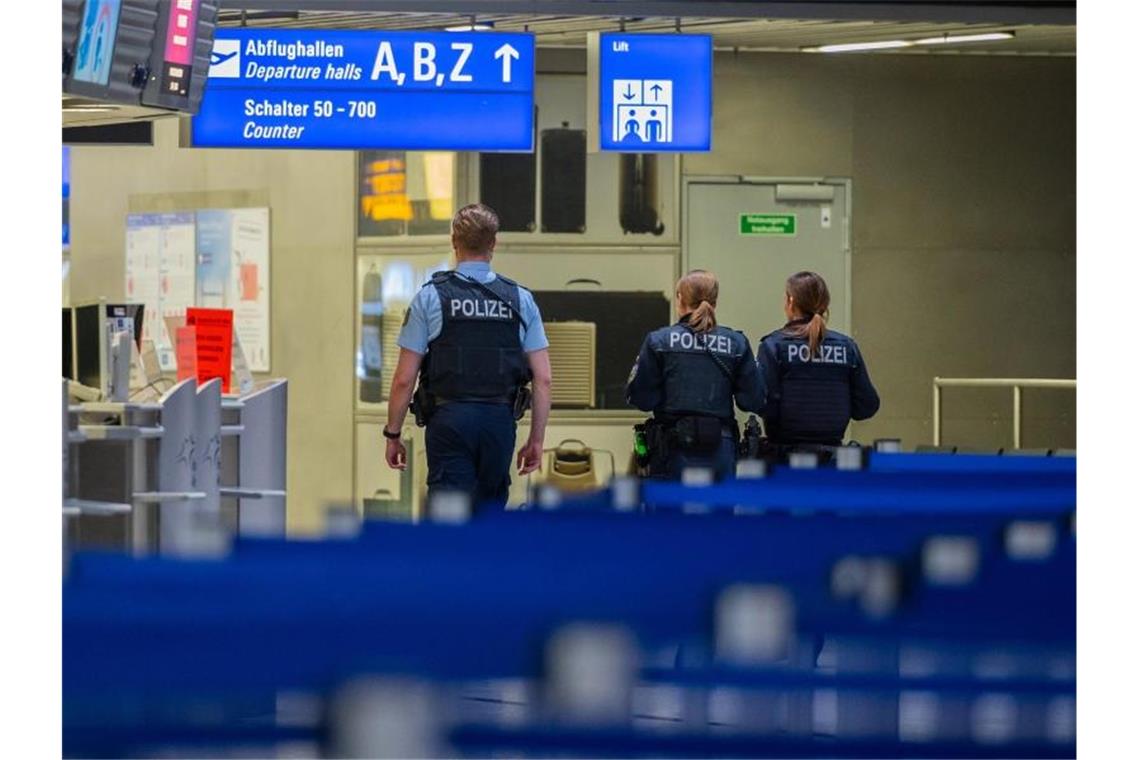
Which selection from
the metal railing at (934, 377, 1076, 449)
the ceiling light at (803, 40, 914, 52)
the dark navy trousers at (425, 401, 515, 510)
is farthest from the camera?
the ceiling light at (803, 40, 914, 52)

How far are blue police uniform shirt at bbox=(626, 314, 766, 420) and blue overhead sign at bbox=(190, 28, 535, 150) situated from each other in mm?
1659

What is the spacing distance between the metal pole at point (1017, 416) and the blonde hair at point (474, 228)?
5.52 m

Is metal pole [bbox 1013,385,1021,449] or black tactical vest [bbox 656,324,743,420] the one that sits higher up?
black tactical vest [bbox 656,324,743,420]

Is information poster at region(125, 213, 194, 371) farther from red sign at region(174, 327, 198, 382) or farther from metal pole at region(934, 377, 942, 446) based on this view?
red sign at region(174, 327, 198, 382)

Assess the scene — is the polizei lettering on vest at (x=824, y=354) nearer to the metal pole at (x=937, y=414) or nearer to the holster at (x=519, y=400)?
the holster at (x=519, y=400)

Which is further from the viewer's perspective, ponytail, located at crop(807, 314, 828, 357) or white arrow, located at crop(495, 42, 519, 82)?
white arrow, located at crop(495, 42, 519, 82)

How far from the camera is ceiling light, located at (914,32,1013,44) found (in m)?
13.3

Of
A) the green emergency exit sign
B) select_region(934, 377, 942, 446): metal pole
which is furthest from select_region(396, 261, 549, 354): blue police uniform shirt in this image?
the green emergency exit sign

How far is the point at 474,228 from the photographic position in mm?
7984

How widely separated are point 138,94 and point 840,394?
10.1ft

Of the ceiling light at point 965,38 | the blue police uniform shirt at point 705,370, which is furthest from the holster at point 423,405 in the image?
the ceiling light at point 965,38

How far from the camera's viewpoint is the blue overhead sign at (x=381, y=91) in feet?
33.3
